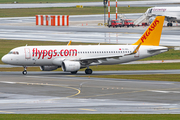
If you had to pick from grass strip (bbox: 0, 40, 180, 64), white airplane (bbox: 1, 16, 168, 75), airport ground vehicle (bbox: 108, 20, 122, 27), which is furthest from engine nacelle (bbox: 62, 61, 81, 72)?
airport ground vehicle (bbox: 108, 20, 122, 27)

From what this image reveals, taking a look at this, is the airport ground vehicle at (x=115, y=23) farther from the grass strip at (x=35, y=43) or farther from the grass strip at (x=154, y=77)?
the grass strip at (x=154, y=77)

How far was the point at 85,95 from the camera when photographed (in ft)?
132

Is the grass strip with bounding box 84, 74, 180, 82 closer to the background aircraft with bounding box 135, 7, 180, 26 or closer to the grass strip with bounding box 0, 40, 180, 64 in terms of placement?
the grass strip with bounding box 0, 40, 180, 64

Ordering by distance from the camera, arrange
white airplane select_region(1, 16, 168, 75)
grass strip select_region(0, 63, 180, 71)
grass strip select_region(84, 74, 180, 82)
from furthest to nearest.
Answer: grass strip select_region(0, 63, 180, 71)
white airplane select_region(1, 16, 168, 75)
grass strip select_region(84, 74, 180, 82)

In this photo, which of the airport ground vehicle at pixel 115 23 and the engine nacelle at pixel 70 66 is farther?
the airport ground vehicle at pixel 115 23

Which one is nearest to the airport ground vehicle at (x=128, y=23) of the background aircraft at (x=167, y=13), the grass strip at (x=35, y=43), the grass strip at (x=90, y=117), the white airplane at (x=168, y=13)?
the background aircraft at (x=167, y=13)

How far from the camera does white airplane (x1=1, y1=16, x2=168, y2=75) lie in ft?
188

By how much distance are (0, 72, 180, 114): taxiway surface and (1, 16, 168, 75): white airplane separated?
3.15 meters

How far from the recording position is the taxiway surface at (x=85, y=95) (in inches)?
1303

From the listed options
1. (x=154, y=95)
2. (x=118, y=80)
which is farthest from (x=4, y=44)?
(x=154, y=95)

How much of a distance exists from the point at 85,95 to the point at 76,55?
1903cm

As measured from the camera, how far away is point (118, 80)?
168 feet

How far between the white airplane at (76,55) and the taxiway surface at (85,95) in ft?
10.3

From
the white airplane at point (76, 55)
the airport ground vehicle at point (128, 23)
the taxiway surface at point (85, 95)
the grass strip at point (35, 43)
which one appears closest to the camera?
the taxiway surface at point (85, 95)
